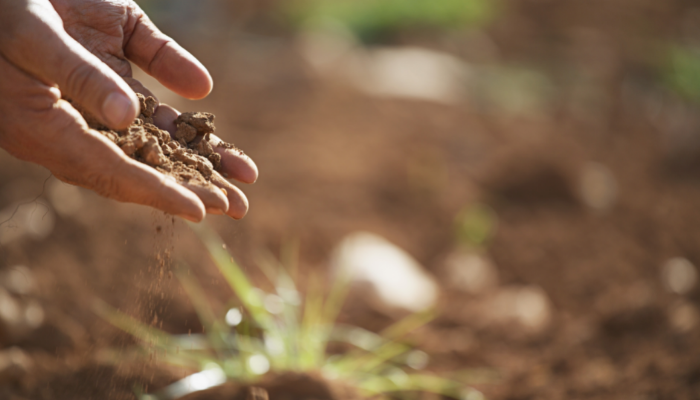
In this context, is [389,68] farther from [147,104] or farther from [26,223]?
[147,104]

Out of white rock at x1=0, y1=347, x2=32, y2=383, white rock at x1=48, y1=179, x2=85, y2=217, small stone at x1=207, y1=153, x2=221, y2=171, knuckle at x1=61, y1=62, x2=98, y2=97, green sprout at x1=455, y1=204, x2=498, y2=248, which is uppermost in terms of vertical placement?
green sprout at x1=455, y1=204, x2=498, y2=248

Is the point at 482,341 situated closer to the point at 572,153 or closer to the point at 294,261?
the point at 294,261

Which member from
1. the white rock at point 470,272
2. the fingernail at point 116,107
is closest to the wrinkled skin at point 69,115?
the fingernail at point 116,107

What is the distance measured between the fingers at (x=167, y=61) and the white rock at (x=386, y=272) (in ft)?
4.13

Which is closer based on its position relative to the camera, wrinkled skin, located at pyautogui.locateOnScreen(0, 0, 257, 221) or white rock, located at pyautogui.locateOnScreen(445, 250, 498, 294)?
wrinkled skin, located at pyautogui.locateOnScreen(0, 0, 257, 221)

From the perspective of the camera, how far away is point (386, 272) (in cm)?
280

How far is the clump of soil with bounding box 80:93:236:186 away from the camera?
142 cm

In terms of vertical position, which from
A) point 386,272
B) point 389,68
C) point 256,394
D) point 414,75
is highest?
point 389,68

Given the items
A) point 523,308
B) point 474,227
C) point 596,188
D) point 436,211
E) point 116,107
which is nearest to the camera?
point 116,107

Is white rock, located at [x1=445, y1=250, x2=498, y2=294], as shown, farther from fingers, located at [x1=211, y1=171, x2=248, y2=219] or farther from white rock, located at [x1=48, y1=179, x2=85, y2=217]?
white rock, located at [x1=48, y1=179, x2=85, y2=217]

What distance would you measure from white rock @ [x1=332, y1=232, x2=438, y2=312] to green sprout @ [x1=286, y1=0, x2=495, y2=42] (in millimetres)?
5413

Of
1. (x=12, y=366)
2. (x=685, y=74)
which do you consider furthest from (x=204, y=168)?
(x=685, y=74)

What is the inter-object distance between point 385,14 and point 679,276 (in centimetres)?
627

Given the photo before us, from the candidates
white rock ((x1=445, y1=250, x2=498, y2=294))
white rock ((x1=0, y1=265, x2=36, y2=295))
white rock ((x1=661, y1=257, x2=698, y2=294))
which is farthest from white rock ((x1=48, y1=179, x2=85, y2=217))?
white rock ((x1=661, y1=257, x2=698, y2=294))
